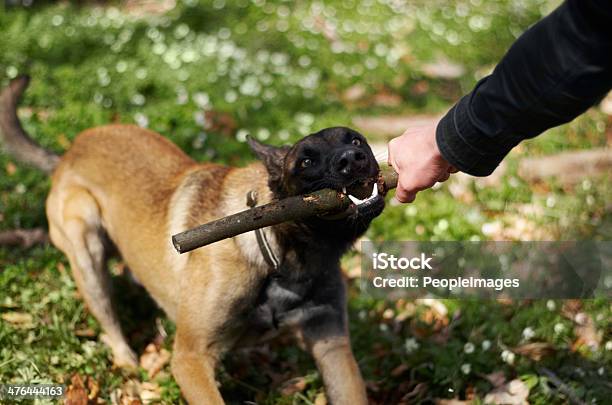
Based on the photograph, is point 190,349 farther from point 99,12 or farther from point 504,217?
point 99,12

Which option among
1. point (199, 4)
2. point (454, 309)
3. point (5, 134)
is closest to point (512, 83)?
point (454, 309)

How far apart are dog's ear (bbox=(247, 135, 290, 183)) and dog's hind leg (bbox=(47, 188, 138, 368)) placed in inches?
55.2

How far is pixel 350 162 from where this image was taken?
3.34 metres

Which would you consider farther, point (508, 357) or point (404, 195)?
point (508, 357)

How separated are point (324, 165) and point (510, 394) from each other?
171 centimetres

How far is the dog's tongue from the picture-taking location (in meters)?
3.39

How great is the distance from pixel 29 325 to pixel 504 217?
12.0 feet

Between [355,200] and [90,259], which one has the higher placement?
[355,200]

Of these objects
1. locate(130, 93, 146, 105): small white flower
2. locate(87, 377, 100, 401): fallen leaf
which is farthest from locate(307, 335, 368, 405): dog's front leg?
locate(130, 93, 146, 105): small white flower

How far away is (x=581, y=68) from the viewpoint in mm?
2264

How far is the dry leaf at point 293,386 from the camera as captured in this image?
13.5 ft

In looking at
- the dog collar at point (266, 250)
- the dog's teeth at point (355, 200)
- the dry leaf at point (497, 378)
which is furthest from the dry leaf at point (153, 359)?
the dry leaf at point (497, 378)

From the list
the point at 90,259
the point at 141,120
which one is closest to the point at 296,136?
the point at 141,120

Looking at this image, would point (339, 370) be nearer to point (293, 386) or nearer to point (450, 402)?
point (293, 386)
